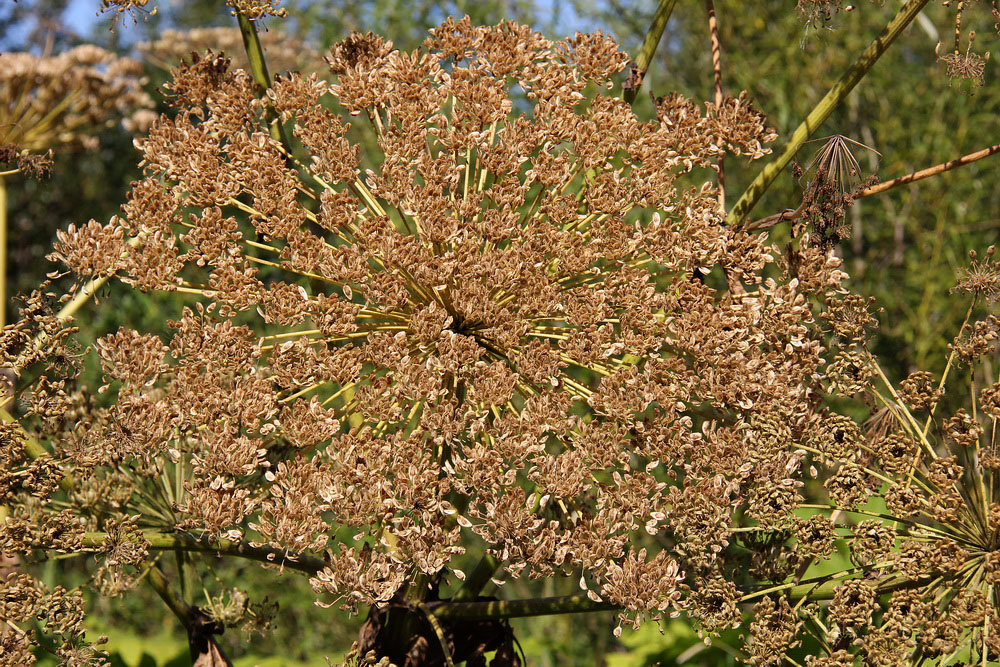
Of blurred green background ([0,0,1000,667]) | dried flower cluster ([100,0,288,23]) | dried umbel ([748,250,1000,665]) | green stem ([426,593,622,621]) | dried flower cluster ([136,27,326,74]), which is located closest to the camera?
dried umbel ([748,250,1000,665])

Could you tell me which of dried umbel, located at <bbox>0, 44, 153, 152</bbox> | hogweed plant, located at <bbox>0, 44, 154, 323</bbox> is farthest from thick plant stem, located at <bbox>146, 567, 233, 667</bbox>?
dried umbel, located at <bbox>0, 44, 153, 152</bbox>

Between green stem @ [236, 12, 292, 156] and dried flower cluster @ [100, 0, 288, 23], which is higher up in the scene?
dried flower cluster @ [100, 0, 288, 23]

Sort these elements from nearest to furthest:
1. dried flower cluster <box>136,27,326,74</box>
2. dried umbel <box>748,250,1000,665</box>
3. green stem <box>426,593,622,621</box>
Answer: dried umbel <box>748,250,1000,665</box> → green stem <box>426,593,622,621</box> → dried flower cluster <box>136,27,326,74</box>

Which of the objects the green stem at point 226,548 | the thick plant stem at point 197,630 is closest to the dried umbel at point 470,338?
the green stem at point 226,548

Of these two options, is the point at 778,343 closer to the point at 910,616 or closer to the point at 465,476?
the point at 910,616

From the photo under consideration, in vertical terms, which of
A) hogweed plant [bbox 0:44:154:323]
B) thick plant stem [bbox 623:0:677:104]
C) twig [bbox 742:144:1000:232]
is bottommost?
twig [bbox 742:144:1000:232]

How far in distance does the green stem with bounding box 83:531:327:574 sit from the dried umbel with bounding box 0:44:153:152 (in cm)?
225

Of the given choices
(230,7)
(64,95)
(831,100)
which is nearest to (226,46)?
(64,95)

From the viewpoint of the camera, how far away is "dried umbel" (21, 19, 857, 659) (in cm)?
183

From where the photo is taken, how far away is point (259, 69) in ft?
7.19

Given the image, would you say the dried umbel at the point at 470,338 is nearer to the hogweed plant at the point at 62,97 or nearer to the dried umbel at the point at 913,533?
the dried umbel at the point at 913,533

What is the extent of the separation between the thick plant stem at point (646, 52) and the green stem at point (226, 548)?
4.16 ft

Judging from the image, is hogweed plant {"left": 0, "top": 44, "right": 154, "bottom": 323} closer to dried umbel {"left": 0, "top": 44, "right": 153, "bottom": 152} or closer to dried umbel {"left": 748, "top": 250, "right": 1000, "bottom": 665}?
dried umbel {"left": 0, "top": 44, "right": 153, "bottom": 152}

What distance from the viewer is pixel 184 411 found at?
6.16 ft
